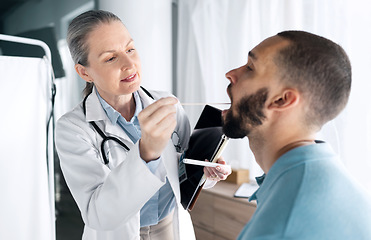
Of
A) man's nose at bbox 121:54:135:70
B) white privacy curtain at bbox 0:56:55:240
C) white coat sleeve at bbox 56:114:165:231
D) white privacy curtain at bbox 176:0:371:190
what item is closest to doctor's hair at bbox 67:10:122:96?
man's nose at bbox 121:54:135:70

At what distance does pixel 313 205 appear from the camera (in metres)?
0.74

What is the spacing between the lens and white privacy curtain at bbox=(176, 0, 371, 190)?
1.82 metres

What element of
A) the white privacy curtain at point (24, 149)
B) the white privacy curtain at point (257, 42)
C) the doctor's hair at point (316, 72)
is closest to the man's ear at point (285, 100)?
the doctor's hair at point (316, 72)

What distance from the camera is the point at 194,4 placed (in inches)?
109

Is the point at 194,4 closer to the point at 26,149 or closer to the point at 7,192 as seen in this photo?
the point at 26,149

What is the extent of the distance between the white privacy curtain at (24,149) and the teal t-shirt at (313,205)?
1497 mm

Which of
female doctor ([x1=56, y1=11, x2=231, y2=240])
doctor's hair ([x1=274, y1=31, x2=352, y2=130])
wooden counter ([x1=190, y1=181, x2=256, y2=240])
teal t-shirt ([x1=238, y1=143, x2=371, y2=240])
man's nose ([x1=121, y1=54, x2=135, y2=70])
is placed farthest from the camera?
wooden counter ([x1=190, y1=181, x2=256, y2=240])

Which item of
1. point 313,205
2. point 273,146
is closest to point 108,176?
point 273,146

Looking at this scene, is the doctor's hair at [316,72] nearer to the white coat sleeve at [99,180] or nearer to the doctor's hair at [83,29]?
the white coat sleeve at [99,180]

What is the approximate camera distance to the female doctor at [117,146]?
1.03 metres

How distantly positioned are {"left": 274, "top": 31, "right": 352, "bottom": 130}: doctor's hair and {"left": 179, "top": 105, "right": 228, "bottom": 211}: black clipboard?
1.37ft

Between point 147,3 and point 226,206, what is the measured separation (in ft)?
5.09

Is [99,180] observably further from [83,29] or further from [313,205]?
[313,205]

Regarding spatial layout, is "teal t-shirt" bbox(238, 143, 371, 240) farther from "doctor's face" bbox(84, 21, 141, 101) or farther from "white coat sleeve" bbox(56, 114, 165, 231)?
"doctor's face" bbox(84, 21, 141, 101)
